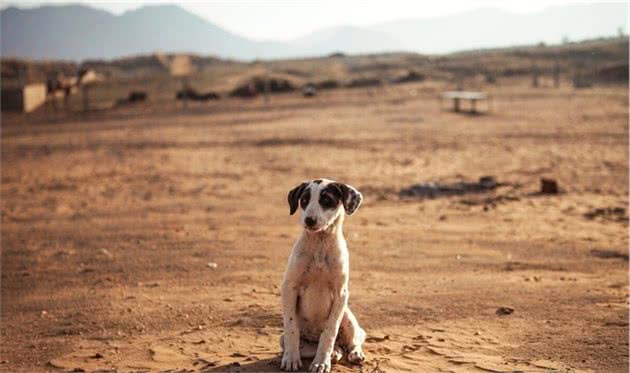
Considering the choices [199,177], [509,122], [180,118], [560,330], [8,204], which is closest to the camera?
[560,330]

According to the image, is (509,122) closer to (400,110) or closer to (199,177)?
(400,110)

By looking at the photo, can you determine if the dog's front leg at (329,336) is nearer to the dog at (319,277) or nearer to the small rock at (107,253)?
the dog at (319,277)

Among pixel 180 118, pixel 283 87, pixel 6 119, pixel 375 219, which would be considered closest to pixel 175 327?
pixel 375 219

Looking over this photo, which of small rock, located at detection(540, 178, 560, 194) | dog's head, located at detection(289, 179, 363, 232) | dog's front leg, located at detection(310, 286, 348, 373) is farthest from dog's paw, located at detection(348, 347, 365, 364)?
small rock, located at detection(540, 178, 560, 194)

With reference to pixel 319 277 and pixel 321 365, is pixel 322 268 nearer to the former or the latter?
pixel 319 277

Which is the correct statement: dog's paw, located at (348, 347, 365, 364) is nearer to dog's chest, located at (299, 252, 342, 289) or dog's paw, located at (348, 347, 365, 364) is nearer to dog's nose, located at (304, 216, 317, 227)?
dog's chest, located at (299, 252, 342, 289)

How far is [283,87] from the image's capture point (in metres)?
51.4

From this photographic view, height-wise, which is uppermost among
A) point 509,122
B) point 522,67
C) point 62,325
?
point 522,67

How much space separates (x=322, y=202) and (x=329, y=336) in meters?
1.02

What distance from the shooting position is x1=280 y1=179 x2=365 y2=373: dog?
4.91 metres

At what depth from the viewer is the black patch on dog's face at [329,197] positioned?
16.0ft

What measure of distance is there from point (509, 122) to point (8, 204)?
2014cm

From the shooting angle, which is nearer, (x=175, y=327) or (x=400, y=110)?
(x=175, y=327)

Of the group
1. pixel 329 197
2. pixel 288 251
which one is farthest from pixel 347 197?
pixel 288 251
